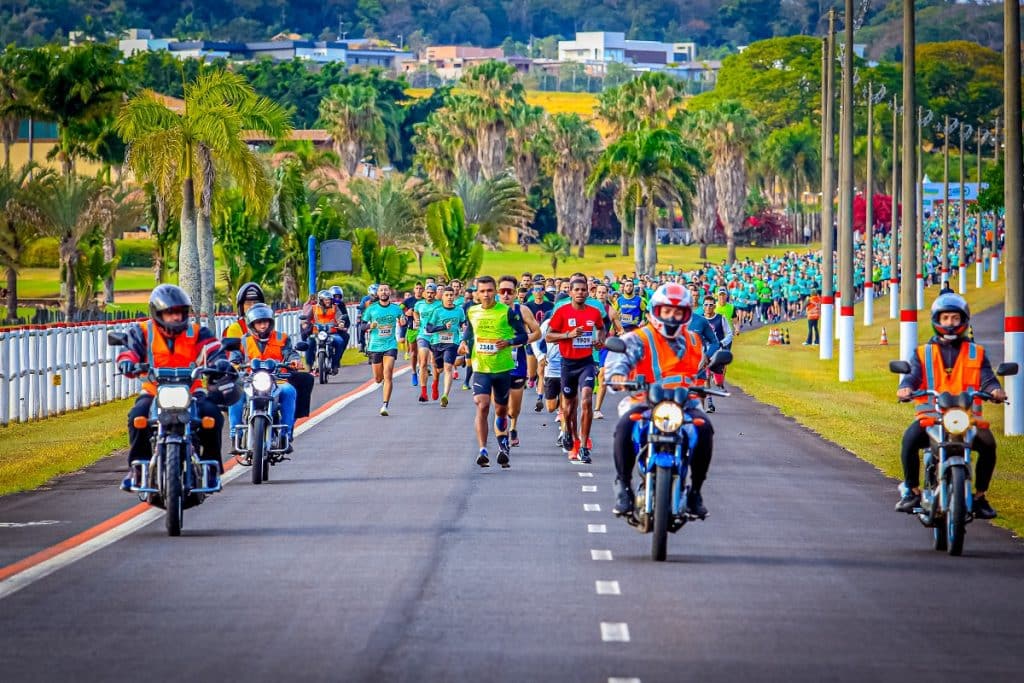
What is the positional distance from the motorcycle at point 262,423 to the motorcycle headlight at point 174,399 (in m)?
4.33

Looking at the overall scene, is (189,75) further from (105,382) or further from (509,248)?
(105,382)

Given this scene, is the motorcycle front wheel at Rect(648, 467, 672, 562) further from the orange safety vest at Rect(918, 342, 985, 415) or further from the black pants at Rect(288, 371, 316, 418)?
the black pants at Rect(288, 371, 316, 418)

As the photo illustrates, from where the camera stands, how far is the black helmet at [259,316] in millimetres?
19109

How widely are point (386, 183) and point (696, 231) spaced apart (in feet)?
191

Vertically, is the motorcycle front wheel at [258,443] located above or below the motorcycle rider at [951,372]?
below

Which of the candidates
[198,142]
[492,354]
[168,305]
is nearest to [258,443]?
[492,354]

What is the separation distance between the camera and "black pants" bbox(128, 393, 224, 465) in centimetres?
1530

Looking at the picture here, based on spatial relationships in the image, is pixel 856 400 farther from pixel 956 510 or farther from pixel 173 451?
pixel 173 451

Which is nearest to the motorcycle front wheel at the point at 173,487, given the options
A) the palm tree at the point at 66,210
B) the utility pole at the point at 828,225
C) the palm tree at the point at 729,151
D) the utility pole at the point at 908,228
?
the utility pole at the point at 908,228

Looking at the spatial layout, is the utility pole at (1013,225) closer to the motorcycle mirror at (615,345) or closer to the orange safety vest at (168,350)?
the motorcycle mirror at (615,345)

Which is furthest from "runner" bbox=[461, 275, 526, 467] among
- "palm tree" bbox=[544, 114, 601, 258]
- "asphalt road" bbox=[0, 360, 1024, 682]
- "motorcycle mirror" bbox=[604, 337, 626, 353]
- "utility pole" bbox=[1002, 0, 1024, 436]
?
"palm tree" bbox=[544, 114, 601, 258]

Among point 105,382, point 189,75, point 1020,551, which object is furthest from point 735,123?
point 1020,551

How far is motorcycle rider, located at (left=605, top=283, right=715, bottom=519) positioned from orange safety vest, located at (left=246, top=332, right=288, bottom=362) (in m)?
5.81

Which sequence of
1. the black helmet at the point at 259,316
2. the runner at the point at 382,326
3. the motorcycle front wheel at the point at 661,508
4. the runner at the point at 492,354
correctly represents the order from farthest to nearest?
1. the runner at the point at 382,326
2. the runner at the point at 492,354
3. the black helmet at the point at 259,316
4. the motorcycle front wheel at the point at 661,508
